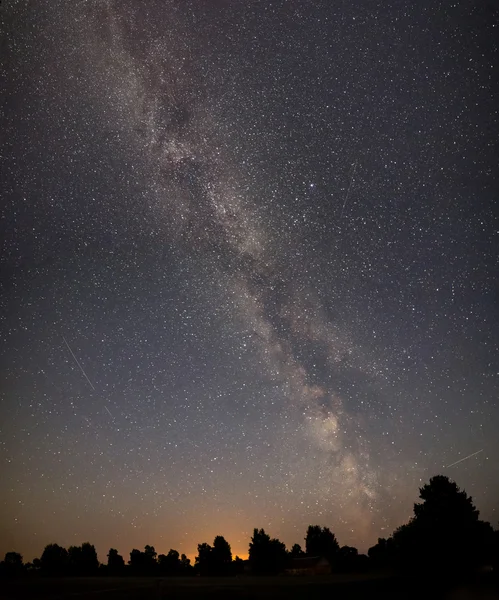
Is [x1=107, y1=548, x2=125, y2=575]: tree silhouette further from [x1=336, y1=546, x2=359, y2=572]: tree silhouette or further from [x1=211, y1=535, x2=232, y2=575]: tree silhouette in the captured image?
[x1=336, y1=546, x2=359, y2=572]: tree silhouette

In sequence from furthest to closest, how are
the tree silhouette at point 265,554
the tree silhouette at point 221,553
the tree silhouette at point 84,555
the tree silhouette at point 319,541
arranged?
the tree silhouette at point 319,541 < the tree silhouette at point 84,555 < the tree silhouette at point 221,553 < the tree silhouette at point 265,554

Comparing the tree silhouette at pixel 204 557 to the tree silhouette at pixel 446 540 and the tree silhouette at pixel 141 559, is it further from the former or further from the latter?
the tree silhouette at pixel 446 540

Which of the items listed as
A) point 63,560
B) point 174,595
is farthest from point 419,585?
point 63,560

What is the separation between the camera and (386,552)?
210ft

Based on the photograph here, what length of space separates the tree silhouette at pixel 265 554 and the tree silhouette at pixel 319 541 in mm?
20744

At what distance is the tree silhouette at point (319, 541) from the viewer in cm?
10244

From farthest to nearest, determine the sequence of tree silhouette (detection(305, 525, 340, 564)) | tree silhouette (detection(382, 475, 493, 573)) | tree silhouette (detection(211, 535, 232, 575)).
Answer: tree silhouette (detection(305, 525, 340, 564)) < tree silhouette (detection(211, 535, 232, 575)) < tree silhouette (detection(382, 475, 493, 573))

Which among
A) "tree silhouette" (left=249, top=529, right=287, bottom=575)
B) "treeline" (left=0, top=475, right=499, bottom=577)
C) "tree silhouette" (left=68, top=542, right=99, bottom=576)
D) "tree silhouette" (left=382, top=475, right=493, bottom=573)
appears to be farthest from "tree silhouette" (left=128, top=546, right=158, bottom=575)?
"tree silhouette" (left=382, top=475, right=493, bottom=573)

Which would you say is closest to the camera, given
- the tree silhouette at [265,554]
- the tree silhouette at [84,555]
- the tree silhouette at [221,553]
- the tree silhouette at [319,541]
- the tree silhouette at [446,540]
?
the tree silhouette at [446,540]

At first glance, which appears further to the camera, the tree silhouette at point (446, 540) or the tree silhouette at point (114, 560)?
the tree silhouette at point (114, 560)

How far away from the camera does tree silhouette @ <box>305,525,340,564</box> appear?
102438 millimetres

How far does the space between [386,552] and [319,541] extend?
44922 millimetres

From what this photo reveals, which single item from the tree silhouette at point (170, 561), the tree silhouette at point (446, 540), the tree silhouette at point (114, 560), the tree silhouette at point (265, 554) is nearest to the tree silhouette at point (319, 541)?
the tree silhouette at point (265, 554)

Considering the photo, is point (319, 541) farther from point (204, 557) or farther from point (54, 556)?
point (54, 556)
